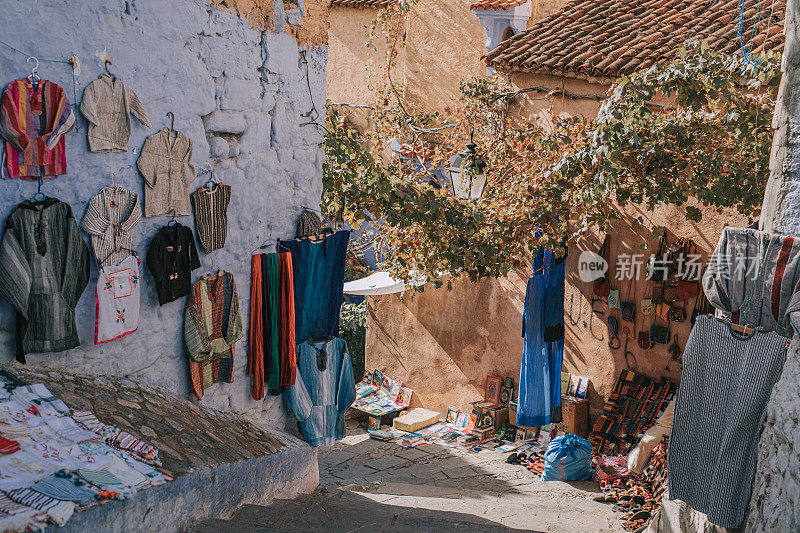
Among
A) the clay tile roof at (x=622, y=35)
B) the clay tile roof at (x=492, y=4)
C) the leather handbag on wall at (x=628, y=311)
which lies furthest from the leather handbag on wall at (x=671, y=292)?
the clay tile roof at (x=492, y=4)

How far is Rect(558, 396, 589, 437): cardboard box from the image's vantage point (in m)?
8.98

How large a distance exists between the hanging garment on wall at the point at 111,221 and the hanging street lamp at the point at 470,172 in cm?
353

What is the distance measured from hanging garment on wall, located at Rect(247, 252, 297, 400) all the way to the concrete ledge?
464 millimetres

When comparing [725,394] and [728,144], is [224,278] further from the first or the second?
[728,144]

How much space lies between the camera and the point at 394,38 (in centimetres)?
1299

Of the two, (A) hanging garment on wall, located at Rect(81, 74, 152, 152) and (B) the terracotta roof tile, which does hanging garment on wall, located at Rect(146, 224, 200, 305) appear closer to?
(A) hanging garment on wall, located at Rect(81, 74, 152, 152)

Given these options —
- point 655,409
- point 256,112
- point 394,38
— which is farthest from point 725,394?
point 394,38

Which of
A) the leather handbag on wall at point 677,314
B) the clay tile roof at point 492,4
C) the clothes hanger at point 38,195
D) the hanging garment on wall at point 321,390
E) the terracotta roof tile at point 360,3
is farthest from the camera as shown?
the terracotta roof tile at point 360,3

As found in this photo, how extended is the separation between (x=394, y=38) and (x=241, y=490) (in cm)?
1051

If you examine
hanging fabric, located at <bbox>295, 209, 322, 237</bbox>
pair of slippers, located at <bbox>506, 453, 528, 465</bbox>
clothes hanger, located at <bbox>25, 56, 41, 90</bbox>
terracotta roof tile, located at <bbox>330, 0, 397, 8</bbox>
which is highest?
terracotta roof tile, located at <bbox>330, 0, 397, 8</bbox>

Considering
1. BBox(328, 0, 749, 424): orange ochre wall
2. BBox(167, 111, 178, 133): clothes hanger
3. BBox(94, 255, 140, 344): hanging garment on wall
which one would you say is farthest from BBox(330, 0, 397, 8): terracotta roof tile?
BBox(94, 255, 140, 344): hanging garment on wall

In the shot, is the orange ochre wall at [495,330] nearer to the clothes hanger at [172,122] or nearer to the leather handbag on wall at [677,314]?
the leather handbag on wall at [677,314]

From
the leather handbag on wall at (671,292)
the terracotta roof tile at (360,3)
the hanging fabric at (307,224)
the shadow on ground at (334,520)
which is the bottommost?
the shadow on ground at (334,520)

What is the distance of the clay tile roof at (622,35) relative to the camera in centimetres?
814
